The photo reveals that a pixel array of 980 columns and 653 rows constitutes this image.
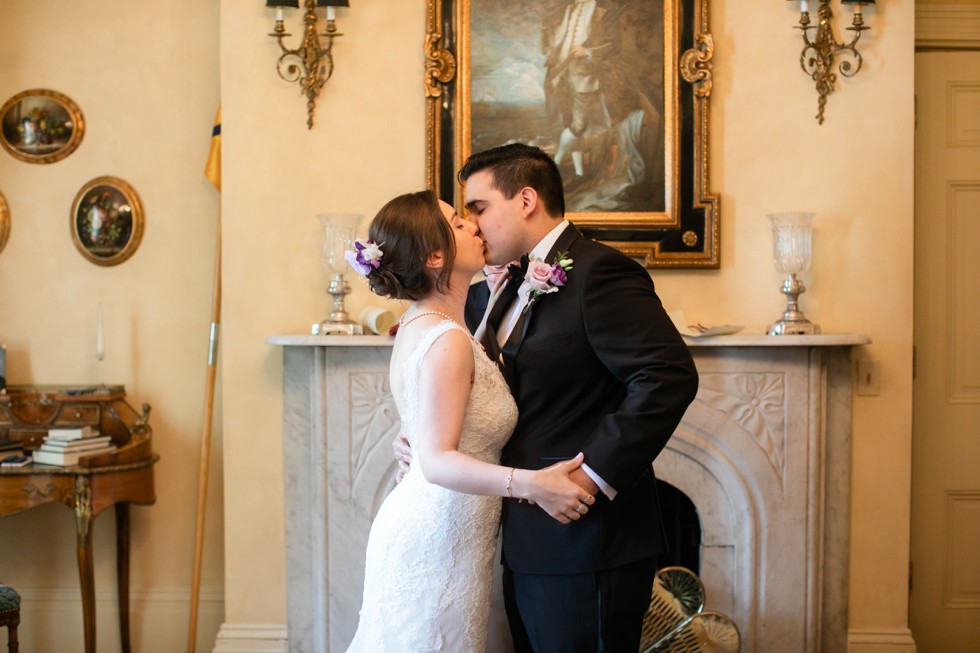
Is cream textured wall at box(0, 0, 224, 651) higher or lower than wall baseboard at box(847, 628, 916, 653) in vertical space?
higher

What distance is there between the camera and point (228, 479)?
12.5 ft

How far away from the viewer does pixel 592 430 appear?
2.13 metres

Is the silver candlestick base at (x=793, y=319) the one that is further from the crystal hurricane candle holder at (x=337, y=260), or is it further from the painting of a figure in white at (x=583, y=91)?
the crystal hurricane candle holder at (x=337, y=260)

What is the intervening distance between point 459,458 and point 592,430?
0.36 m

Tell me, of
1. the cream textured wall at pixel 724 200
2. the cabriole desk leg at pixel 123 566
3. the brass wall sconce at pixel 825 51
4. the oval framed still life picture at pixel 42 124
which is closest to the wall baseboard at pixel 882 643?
the cream textured wall at pixel 724 200

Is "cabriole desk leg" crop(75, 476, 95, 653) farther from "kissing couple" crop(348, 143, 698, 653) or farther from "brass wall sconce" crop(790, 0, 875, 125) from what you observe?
"brass wall sconce" crop(790, 0, 875, 125)

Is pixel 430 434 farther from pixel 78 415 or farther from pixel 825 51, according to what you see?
pixel 825 51

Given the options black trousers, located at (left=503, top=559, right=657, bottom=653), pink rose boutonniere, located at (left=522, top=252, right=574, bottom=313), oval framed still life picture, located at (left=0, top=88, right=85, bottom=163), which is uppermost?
oval framed still life picture, located at (left=0, top=88, right=85, bottom=163)

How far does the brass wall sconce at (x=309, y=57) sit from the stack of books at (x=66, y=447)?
5.31ft

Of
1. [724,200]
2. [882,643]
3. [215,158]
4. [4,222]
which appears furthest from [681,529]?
[4,222]

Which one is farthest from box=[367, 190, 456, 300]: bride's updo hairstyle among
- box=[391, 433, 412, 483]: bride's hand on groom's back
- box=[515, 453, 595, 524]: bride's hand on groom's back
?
box=[515, 453, 595, 524]: bride's hand on groom's back

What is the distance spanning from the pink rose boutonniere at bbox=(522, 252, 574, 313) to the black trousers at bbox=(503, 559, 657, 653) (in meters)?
0.67

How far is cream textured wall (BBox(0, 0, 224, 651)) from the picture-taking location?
165 inches

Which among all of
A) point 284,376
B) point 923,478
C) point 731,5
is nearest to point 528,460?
point 284,376
